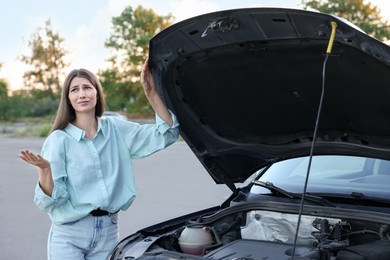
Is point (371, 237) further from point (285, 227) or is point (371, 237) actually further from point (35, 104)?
point (35, 104)

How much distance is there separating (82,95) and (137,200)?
18.9ft

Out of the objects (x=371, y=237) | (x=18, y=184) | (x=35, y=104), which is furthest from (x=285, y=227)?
(x=35, y=104)

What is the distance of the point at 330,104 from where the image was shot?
3234mm

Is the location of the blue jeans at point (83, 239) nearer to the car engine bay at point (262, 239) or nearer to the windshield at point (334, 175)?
the car engine bay at point (262, 239)

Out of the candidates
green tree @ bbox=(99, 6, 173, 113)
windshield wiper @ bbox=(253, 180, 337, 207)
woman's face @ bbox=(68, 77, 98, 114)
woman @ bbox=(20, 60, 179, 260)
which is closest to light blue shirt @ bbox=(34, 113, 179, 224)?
woman @ bbox=(20, 60, 179, 260)

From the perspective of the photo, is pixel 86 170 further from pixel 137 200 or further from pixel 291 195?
pixel 137 200

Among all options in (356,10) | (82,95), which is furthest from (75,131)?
(356,10)

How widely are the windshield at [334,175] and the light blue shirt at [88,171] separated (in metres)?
0.85

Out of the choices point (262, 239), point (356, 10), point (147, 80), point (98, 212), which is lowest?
point (262, 239)

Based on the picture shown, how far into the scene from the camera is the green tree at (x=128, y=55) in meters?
40.8

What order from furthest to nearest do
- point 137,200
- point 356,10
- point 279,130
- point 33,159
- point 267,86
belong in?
point 356,10, point 137,200, point 279,130, point 267,86, point 33,159

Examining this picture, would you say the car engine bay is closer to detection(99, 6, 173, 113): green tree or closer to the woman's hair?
the woman's hair

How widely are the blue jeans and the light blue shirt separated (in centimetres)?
6

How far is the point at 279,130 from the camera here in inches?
142
